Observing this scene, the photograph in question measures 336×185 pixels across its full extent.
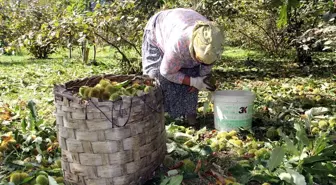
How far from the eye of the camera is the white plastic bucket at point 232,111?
8.20 feet

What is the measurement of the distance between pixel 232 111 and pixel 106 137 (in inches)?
42.4

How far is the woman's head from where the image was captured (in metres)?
2.21

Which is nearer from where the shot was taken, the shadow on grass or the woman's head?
the woman's head

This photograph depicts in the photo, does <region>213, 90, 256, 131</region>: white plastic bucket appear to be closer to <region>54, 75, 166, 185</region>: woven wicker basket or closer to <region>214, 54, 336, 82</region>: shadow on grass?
<region>54, 75, 166, 185</region>: woven wicker basket

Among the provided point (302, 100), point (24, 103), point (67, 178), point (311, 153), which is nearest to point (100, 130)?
point (67, 178)

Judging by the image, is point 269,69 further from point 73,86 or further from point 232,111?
point 73,86

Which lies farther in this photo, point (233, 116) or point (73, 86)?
point (233, 116)

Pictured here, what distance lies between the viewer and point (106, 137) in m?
1.74

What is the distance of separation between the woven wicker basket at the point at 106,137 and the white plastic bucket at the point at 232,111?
0.75 metres

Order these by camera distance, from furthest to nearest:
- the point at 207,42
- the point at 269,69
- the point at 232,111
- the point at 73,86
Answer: the point at 269,69 → the point at 232,111 → the point at 207,42 → the point at 73,86

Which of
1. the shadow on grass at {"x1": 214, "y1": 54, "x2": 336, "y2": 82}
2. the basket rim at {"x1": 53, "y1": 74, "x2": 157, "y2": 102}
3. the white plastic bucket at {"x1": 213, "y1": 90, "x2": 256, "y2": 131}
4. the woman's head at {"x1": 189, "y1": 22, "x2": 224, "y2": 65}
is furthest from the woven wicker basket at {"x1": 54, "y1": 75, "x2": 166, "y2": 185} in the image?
the shadow on grass at {"x1": 214, "y1": 54, "x2": 336, "y2": 82}

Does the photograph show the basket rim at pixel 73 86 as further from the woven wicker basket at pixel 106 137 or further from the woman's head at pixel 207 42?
the woman's head at pixel 207 42

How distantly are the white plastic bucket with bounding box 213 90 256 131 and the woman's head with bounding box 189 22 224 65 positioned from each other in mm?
369

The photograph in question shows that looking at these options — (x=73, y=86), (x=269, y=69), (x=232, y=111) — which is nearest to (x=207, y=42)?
(x=232, y=111)
